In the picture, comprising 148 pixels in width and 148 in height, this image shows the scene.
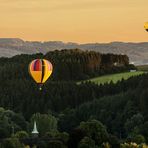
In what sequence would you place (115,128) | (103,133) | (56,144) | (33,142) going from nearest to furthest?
(56,144)
(103,133)
(33,142)
(115,128)

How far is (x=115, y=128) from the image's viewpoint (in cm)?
17600

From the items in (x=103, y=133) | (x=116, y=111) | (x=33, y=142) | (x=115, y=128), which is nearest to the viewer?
(x=103, y=133)

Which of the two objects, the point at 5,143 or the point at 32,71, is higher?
the point at 32,71

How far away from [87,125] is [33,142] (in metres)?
9.18

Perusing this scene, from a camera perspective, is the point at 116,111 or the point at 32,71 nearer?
the point at 32,71

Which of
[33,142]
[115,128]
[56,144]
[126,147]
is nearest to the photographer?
[126,147]

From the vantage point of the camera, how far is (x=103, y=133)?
11081 centimetres

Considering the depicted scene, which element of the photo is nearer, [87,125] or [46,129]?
[87,125]

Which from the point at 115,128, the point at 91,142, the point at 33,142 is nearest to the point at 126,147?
the point at 91,142

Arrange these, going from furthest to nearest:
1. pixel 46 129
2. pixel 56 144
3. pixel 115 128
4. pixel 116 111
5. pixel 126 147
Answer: pixel 116 111 → pixel 115 128 → pixel 46 129 → pixel 56 144 → pixel 126 147

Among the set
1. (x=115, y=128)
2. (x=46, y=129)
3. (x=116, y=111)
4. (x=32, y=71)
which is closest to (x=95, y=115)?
(x=116, y=111)

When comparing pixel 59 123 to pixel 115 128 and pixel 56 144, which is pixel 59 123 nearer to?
pixel 115 128

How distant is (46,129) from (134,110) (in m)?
28.5

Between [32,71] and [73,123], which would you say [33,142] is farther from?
[73,123]
